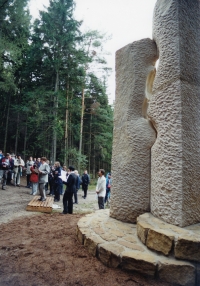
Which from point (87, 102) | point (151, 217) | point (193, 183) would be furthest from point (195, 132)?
point (87, 102)

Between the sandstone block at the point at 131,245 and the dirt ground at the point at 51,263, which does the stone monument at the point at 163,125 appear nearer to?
the sandstone block at the point at 131,245

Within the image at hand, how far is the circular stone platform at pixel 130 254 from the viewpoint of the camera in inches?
83.7

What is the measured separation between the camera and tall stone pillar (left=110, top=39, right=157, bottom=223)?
348 cm

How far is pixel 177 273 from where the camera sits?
2129 millimetres

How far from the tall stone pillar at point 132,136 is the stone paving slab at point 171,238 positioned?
0.74 m

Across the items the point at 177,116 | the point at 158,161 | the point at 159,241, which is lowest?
the point at 159,241

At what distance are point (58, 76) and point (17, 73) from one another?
7038 millimetres

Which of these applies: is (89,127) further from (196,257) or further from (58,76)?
(196,257)

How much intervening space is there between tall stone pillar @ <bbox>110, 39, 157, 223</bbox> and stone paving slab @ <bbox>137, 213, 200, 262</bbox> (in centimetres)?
74

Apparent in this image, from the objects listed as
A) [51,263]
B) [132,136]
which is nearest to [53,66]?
[132,136]

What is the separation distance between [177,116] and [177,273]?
81.1 inches

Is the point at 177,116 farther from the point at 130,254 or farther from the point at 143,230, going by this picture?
the point at 130,254

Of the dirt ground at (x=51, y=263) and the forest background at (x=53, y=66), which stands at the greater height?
the forest background at (x=53, y=66)

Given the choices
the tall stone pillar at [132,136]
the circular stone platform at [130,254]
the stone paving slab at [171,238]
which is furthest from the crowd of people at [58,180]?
the stone paving slab at [171,238]
